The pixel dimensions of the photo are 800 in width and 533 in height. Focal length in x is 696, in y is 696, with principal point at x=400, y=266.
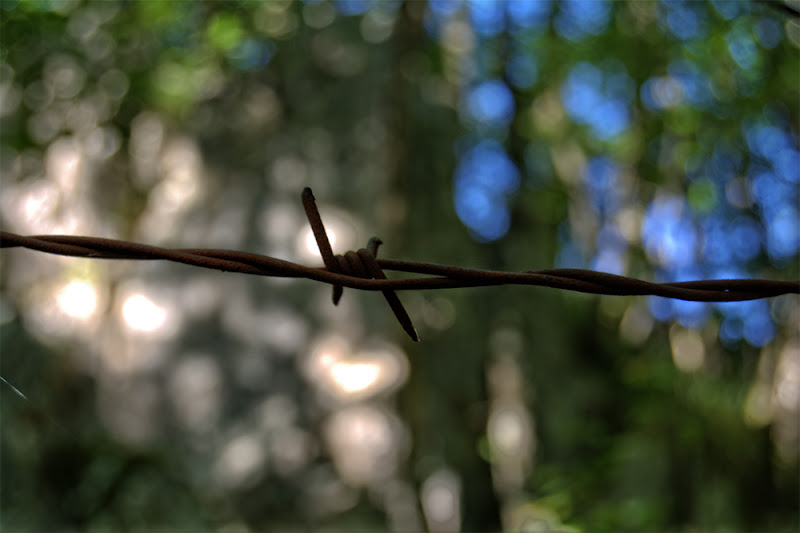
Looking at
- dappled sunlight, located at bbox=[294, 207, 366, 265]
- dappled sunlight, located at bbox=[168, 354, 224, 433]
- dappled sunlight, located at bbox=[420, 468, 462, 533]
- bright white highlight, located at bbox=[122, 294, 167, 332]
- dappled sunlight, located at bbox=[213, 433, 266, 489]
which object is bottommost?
dappled sunlight, located at bbox=[420, 468, 462, 533]

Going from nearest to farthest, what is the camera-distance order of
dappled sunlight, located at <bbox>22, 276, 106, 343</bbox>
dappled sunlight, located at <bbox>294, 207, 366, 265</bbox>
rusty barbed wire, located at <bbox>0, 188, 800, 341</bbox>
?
rusty barbed wire, located at <bbox>0, 188, 800, 341</bbox>, dappled sunlight, located at <bbox>294, 207, 366, 265</bbox>, dappled sunlight, located at <bbox>22, 276, 106, 343</bbox>

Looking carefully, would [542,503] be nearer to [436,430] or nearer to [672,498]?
[436,430]

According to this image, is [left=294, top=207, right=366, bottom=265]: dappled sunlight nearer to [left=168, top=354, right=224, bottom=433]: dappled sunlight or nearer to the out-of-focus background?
the out-of-focus background

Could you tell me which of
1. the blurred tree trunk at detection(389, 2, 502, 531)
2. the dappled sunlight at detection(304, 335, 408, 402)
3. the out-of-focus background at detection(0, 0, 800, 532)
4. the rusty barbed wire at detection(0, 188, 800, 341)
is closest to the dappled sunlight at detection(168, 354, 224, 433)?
the out-of-focus background at detection(0, 0, 800, 532)

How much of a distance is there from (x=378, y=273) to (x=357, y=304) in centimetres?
225

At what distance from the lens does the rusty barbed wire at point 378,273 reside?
0.75 metres

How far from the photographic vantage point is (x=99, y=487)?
2.94m

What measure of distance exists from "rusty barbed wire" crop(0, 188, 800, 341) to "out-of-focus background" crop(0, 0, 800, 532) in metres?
1.62

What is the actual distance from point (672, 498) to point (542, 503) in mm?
1069

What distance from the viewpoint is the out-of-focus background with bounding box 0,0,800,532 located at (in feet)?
9.55

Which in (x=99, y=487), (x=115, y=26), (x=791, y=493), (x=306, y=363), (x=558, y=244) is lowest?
(x=791, y=493)

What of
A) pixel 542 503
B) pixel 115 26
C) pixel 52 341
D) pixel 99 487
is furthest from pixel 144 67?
pixel 542 503

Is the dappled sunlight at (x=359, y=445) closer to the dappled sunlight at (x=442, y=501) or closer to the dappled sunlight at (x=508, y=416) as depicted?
the dappled sunlight at (x=442, y=501)

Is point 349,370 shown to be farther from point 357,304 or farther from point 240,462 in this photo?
point 240,462
